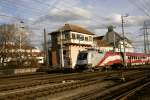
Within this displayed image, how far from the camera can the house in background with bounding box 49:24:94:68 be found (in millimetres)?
66375

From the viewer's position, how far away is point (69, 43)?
66.4m

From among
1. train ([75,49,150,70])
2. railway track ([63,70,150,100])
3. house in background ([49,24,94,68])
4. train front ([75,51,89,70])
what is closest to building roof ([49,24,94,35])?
house in background ([49,24,94,68])

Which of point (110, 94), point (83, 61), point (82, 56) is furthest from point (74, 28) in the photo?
point (110, 94)

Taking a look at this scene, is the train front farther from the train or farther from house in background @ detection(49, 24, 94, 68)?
house in background @ detection(49, 24, 94, 68)

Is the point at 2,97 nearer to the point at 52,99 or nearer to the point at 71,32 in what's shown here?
the point at 52,99

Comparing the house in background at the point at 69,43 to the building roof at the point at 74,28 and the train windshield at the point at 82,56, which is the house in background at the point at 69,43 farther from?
the train windshield at the point at 82,56

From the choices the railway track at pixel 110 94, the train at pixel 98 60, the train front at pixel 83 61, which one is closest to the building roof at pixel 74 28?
the train at pixel 98 60

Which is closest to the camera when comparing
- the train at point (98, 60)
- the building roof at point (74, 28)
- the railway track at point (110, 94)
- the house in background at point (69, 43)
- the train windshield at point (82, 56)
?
the railway track at point (110, 94)

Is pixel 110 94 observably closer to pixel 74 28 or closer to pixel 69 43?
pixel 69 43

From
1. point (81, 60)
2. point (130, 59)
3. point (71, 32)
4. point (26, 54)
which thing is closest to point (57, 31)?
point (71, 32)

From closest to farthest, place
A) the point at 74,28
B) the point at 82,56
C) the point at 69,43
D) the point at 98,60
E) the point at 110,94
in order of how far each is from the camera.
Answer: the point at 110,94, the point at 82,56, the point at 98,60, the point at 69,43, the point at 74,28

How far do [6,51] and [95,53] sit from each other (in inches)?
1230

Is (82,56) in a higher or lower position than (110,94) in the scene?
higher

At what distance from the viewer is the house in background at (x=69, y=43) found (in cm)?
6638
